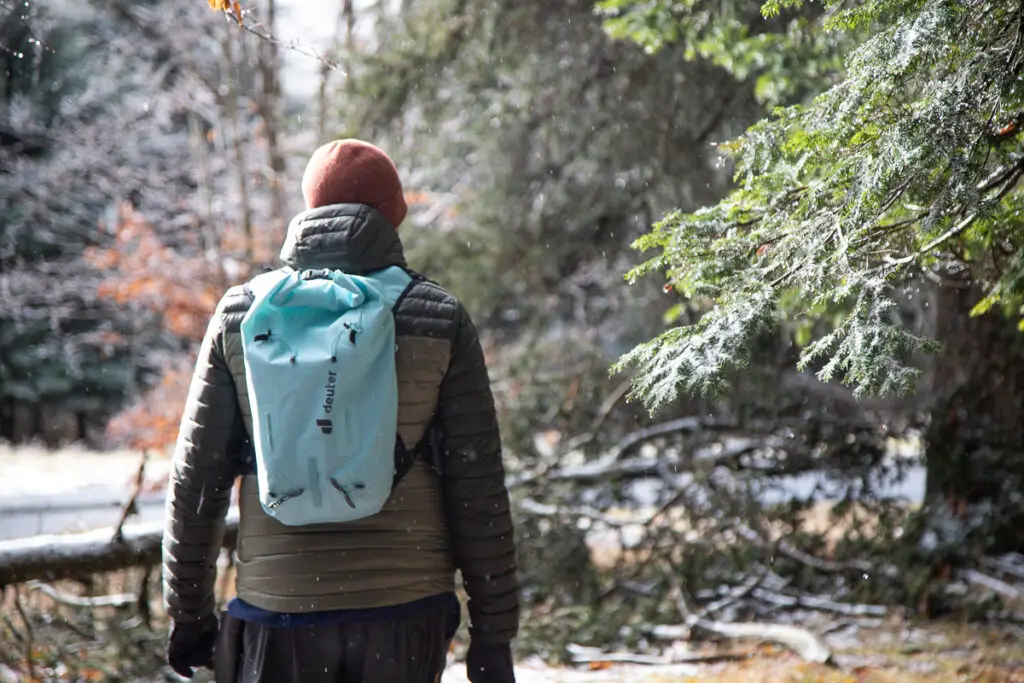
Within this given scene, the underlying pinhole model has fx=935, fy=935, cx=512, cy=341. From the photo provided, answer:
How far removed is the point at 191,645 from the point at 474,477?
0.91 metres

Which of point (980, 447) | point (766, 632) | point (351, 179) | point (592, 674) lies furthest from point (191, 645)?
point (980, 447)

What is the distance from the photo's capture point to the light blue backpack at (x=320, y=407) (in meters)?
2.09

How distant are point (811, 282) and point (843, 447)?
4.21 m

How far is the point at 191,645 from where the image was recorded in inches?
97.6

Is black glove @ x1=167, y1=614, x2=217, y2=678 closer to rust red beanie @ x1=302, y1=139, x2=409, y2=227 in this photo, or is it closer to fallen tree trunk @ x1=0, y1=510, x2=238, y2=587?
rust red beanie @ x1=302, y1=139, x2=409, y2=227

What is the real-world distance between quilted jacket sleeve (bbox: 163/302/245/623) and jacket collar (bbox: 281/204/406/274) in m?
0.25

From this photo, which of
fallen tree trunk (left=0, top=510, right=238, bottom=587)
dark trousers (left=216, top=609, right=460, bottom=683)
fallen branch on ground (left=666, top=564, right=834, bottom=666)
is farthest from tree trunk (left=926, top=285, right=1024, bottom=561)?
dark trousers (left=216, top=609, right=460, bottom=683)

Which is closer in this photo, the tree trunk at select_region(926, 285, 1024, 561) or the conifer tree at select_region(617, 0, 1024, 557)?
the conifer tree at select_region(617, 0, 1024, 557)

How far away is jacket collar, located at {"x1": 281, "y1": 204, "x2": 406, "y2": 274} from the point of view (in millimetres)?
2289

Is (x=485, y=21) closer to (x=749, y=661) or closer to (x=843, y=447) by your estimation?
(x=843, y=447)

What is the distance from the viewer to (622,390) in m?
6.70

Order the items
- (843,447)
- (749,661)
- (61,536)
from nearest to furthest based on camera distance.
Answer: (61,536) < (749,661) < (843,447)

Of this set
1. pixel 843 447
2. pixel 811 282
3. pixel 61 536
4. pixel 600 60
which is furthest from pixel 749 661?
pixel 600 60

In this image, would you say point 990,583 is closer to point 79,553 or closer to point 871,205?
point 871,205
